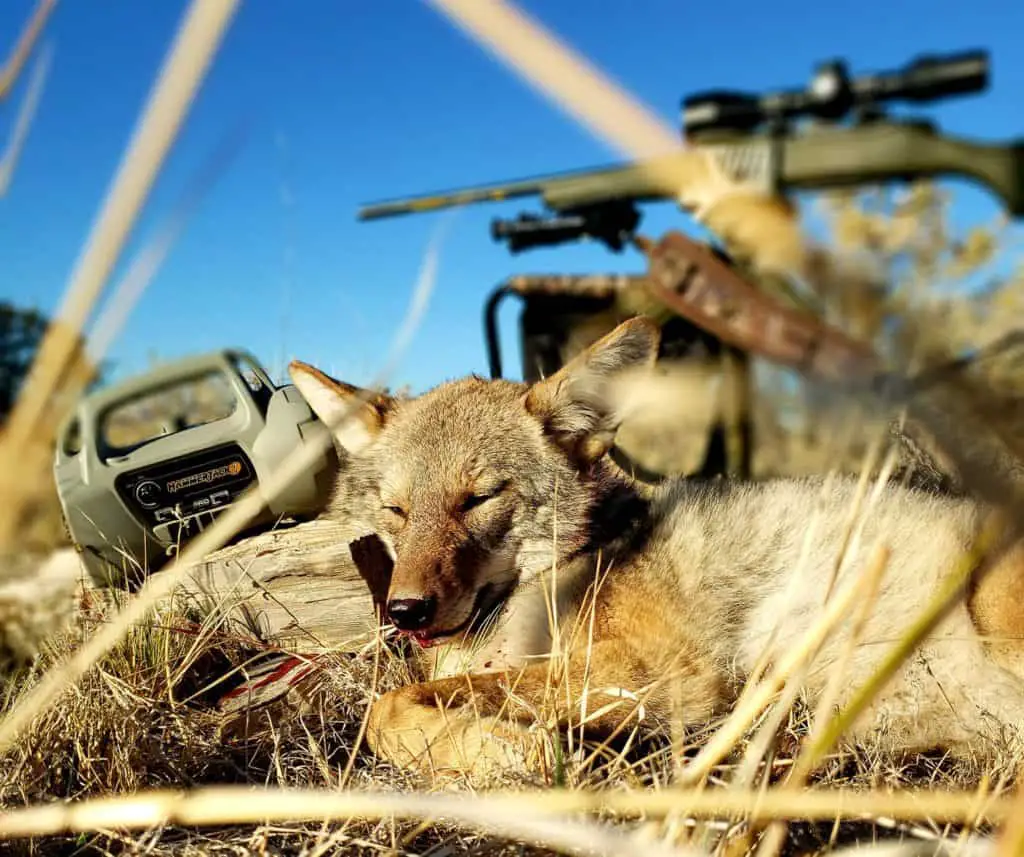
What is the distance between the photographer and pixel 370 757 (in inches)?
99.3

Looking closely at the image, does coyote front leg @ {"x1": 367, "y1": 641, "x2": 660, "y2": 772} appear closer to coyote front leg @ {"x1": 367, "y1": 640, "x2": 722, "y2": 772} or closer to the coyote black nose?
coyote front leg @ {"x1": 367, "y1": 640, "x2": 722, "y2": 772}

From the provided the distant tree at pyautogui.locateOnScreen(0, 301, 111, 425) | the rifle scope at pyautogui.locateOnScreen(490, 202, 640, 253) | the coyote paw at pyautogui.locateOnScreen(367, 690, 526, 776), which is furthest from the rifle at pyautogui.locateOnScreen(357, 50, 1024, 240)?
the distant tree at pyautogui.locateOnScreen(0, 301, 111, 425)

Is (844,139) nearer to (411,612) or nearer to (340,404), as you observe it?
(411,612)

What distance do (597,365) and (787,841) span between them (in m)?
1.83

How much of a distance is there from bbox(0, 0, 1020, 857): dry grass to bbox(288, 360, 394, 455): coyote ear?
0.91 metres

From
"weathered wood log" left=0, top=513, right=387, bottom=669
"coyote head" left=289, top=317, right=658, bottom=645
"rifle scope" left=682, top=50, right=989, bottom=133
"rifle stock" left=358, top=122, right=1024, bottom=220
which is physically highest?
"rifle scope" left=682, top=50, right=989, bottom=133

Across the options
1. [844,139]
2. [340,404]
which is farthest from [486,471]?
[844,139]

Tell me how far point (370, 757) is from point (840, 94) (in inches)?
85.1

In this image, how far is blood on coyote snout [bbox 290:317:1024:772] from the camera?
2611 mm

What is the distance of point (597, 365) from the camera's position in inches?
127

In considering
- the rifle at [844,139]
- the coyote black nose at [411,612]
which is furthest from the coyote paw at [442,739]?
the rifle at [844,139]

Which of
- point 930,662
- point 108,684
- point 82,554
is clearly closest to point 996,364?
point 930,662

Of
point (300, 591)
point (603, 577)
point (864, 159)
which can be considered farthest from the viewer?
point (300, 591)

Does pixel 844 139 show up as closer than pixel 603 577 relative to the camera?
Yes
